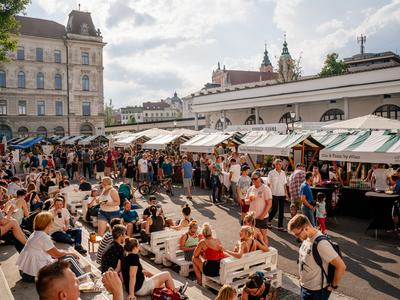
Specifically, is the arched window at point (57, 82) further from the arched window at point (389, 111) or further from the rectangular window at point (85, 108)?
the arched window at point (389, 111)

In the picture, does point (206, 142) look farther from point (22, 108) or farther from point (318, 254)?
point (22, 108)

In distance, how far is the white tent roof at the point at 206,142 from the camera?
16.8m

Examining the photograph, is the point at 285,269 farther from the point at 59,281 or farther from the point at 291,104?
the point at 291,104

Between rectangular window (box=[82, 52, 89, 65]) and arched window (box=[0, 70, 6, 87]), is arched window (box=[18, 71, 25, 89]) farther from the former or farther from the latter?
rectangular window (box=[82, 52, 89, 65])

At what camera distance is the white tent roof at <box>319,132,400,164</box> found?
1030cm

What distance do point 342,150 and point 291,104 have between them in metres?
19.3

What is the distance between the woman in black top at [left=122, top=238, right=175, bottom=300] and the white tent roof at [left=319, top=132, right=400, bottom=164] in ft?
25.9

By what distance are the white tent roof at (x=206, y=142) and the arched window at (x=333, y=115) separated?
13331 millimetres

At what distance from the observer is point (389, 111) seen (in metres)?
24.2

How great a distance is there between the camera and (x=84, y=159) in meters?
22.5

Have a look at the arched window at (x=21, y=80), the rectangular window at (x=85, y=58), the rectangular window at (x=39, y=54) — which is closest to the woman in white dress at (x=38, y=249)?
the arched window at (x=21, y=80)

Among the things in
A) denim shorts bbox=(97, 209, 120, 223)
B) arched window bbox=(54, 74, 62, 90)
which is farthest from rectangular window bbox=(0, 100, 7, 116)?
denim shorts bbox=(97, 209, 120, 223)

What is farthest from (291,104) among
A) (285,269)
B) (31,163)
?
(285,269)

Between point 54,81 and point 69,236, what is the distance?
52.1 meters
